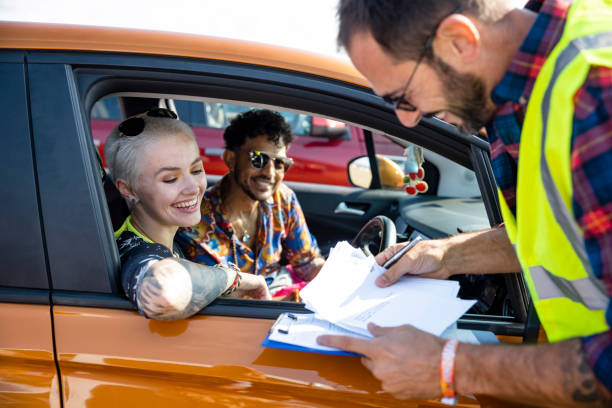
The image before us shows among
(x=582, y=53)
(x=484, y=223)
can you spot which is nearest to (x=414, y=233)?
(x=484, y=223)

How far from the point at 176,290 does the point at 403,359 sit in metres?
0.54

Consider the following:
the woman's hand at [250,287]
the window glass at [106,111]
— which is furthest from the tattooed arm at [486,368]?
the window glass at [106,111]

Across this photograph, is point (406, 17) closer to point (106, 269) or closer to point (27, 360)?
point (106, 269)

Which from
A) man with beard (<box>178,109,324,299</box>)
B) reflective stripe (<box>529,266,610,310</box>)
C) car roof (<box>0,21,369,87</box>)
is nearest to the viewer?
reflective stripe (<box>529,266,610,310</box>)

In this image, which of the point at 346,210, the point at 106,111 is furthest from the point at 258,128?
the point at 106,111

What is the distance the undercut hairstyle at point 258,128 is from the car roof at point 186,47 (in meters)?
1.15

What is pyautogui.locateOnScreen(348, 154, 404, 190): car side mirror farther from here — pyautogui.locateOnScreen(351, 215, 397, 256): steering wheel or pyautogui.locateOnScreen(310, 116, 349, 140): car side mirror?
pyautogui.locateOnScreen(351, 215, 397, 256): steering wheel

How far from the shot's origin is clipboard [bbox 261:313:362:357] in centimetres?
109

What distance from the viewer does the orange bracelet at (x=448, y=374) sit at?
989 mm

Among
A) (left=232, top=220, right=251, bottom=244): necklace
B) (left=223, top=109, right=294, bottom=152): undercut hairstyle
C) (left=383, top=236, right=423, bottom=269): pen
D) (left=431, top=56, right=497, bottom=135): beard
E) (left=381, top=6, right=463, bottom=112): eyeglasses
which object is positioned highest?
(left=223, top=109, right=294, bottom=152): undercut hairstyle

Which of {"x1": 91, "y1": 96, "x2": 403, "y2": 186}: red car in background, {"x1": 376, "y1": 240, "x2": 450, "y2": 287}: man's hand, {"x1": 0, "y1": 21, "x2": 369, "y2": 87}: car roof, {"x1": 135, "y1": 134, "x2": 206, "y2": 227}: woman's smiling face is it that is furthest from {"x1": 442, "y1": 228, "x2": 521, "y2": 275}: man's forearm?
{"x1": 91, "y1": 96, "x2": 403, "y2": 186}: red car in background

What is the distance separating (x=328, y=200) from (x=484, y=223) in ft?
5.01

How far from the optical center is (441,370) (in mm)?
996

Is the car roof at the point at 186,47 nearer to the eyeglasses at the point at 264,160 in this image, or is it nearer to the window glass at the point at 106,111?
the eyeglasses at the point at 264,160
